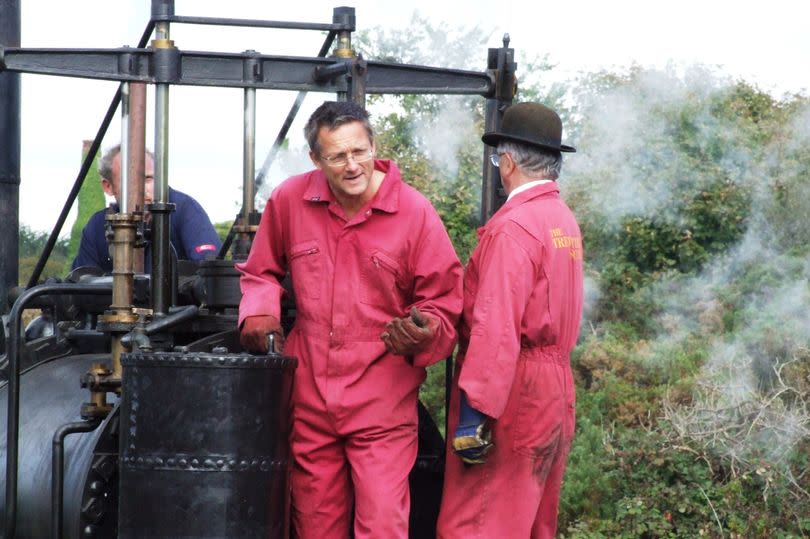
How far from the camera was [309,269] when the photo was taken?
4086mm

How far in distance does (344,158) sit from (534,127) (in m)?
0.63

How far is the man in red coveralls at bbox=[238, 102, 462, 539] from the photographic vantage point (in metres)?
3.97

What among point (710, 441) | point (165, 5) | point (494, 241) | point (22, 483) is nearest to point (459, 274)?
point (494, 241)

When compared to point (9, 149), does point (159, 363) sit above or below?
below

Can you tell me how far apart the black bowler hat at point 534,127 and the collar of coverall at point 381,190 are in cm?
38

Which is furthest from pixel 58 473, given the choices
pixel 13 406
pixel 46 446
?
pixel 46 446

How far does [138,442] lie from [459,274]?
1039mm

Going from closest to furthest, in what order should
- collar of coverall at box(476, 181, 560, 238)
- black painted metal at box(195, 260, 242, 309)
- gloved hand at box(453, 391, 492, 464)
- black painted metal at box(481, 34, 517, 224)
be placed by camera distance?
gloved hand at box(453, 391, 492, 464) → collar of coverall at box(476, 181, 560, 238) → black painted metal at box(195, 260, 242, 309) → black painted metal at box(481, 34, 517, 224)

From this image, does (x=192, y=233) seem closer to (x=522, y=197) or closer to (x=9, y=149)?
(x=9, y=149)

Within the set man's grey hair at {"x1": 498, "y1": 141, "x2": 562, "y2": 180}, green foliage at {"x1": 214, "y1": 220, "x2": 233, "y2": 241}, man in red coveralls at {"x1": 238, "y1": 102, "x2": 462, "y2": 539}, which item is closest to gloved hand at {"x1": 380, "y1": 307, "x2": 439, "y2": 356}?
man in red coveralls at {"x1": 238, "y1": 102, "x2": 462, "y2": 539}

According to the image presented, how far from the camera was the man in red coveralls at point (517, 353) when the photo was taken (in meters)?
3.96

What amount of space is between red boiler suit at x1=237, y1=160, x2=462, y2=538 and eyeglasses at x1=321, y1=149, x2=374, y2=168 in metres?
0.14

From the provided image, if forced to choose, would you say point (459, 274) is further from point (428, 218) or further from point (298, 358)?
point (298, 358)

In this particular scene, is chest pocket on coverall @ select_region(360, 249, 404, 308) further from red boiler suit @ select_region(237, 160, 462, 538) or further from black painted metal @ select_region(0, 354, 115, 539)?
black painted metal @ select_region(0, 354, 115, 539)
